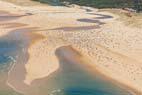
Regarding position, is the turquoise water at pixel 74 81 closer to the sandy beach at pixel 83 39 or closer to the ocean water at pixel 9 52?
the ocean water at pixel 9 52

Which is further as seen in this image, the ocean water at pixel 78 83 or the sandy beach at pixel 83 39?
the sandy beach at pixel 83 39

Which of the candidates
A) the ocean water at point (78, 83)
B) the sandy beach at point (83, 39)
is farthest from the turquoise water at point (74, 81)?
the sandy beach at point (83, 39)

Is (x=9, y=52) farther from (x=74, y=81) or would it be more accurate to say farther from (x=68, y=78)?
(x=74, y=81)

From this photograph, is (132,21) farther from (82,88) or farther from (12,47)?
(82,88)

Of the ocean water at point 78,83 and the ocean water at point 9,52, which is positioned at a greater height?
the ocean water at point 78,83

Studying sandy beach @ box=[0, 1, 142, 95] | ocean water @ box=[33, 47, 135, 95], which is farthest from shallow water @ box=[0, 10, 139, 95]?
sandy beach @ box=[0, 1, 142, 95]

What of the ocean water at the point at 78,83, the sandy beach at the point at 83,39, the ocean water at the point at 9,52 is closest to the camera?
the ocean water at the point at 78,83

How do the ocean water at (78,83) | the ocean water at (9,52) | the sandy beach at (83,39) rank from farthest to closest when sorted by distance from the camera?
1. the sandy beach at (83,39)
2. the ocean water at (9,52)
3. the ocean water at (78,83)

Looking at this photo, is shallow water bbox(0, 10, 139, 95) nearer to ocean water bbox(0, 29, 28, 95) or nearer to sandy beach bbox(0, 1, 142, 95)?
ocean water bbox(0, 29, 28, 95)

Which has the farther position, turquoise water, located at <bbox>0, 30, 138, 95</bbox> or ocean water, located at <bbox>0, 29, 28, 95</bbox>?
ocean water, located at <bbox>0, 29, 28, 95</bbox>
